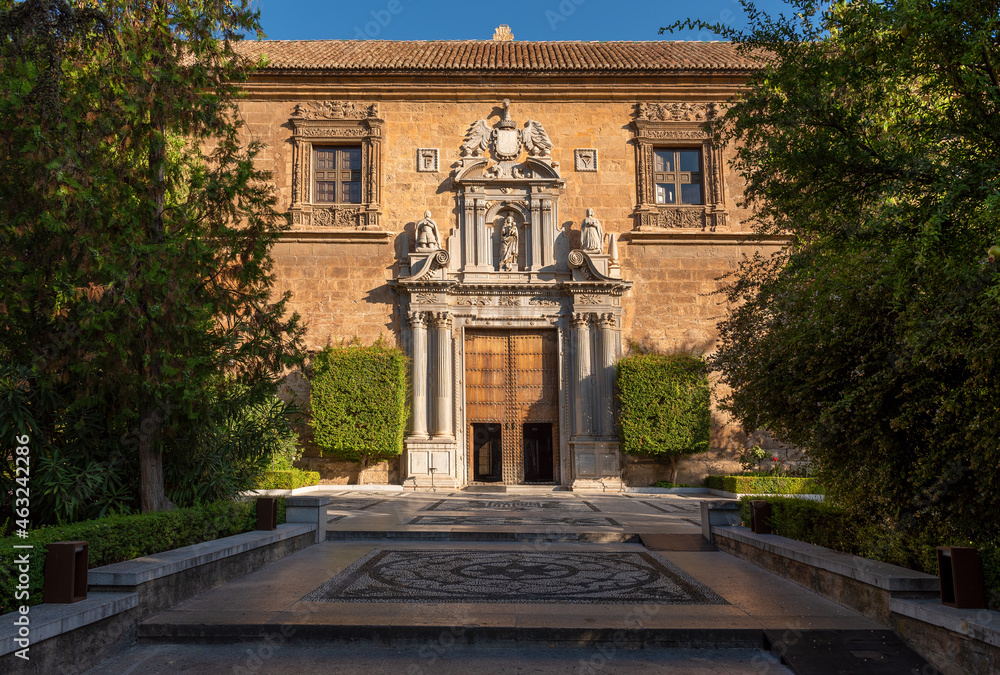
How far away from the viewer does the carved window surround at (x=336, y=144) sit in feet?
61.4

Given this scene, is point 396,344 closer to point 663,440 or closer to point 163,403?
point 663,440

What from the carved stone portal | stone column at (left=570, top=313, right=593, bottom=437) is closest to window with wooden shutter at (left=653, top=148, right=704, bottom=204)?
the carved stone portal

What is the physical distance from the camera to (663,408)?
17250mm

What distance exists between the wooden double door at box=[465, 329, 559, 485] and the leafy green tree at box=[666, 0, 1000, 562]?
455 inches

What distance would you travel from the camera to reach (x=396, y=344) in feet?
59.7

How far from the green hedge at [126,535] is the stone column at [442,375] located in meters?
10.3

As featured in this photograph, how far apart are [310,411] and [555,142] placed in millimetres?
10397

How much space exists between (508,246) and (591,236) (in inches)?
91.8

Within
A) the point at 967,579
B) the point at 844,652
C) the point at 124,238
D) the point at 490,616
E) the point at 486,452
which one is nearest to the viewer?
the point at 967,579

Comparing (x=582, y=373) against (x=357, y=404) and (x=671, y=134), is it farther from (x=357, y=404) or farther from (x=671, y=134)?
(x=671, y=134)

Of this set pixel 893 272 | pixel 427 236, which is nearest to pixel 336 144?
pixel 427 236

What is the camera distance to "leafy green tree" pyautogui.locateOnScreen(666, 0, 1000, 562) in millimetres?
4398

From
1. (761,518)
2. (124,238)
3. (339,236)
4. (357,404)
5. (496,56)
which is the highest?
(496,56)

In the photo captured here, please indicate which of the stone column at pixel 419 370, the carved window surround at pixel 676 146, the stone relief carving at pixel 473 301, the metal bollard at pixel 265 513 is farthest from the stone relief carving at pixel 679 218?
the metal bollard at pixel 265 513
